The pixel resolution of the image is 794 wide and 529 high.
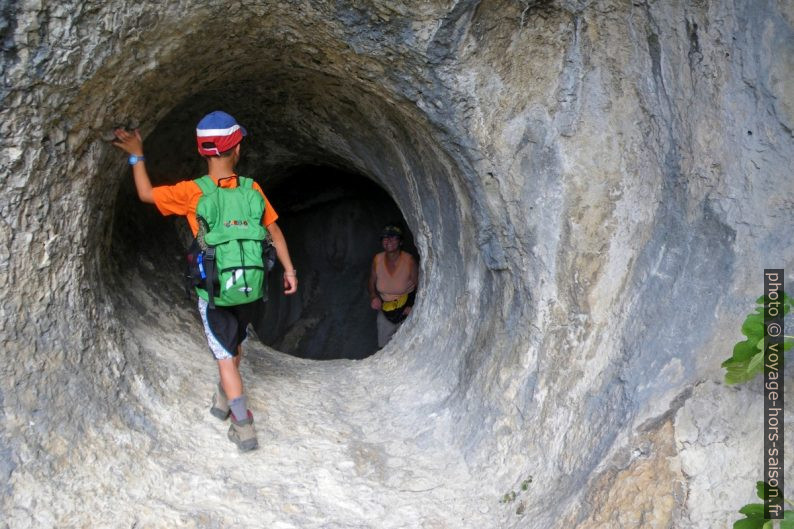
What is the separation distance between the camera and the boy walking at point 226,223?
2.47m

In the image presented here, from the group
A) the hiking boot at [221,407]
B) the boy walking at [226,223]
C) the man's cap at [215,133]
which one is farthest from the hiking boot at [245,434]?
the man's cap at [215,133]

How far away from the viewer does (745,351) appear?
5.92 ft

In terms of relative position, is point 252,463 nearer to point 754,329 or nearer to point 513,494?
point 513,494

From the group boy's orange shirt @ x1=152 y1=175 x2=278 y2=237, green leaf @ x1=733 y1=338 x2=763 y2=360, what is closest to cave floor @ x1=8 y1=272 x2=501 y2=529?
boy's orange shirt @ x1=152 y1=175 x2=278 y2=237

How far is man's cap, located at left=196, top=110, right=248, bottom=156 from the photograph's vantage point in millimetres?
2467

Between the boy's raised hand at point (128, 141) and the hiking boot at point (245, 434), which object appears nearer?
the boy's raised hand at point (128, 141)

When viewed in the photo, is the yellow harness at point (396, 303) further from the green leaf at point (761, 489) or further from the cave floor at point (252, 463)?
the green leaf at point (761, 489)

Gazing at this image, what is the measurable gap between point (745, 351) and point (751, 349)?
0.05 feet

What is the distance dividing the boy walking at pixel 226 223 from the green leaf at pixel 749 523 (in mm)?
1565

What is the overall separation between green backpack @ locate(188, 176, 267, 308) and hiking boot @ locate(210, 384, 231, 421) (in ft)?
1.48

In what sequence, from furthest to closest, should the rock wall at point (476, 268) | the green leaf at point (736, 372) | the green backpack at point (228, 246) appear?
1. the green backpack at point (228, 246)
2. the rock wall at point (476, 268)
3. the green leaf at point (736, 372)

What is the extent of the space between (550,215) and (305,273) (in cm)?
411

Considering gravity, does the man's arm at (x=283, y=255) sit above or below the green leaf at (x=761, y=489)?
above

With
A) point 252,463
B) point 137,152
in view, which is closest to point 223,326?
point 252,463
